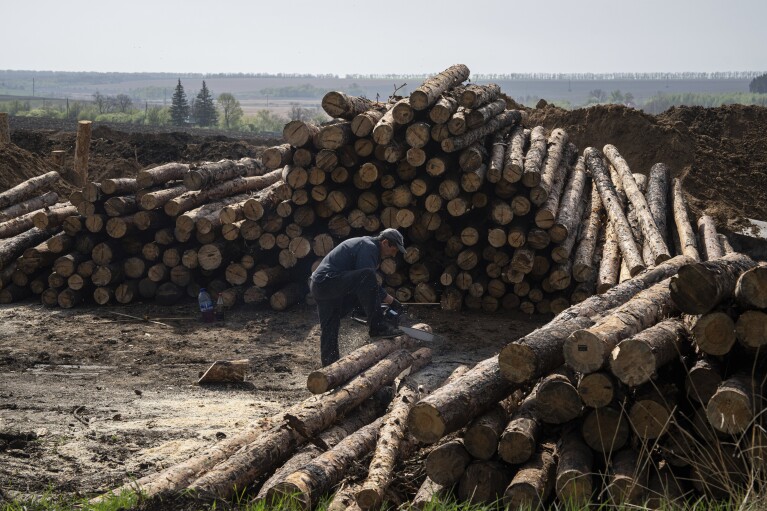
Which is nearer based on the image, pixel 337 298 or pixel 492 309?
pixel 337 298

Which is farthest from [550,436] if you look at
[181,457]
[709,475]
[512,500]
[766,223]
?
[766,223]

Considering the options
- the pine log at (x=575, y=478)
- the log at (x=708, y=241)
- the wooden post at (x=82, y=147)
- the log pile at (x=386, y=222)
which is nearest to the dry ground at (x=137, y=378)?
the log pile at (x=386, y=222)

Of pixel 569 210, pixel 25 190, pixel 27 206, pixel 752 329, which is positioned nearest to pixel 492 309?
pixel 569 210

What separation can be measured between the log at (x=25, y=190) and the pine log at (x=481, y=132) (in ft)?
31.0

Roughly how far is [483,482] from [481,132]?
807cm

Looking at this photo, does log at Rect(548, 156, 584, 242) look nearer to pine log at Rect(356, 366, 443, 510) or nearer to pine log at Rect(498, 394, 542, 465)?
pine log at Rect(356, 366, 443, 510)

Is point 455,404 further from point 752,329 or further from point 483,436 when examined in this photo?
point 752,329

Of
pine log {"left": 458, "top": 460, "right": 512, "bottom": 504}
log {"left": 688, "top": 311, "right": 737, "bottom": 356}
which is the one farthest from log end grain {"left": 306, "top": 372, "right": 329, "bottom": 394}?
log {"left": 688, "top": 311, "right": 737, "bottom": 356}

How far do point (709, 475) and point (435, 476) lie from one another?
1849 millimetres

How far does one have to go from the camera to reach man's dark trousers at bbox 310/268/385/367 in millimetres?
10477

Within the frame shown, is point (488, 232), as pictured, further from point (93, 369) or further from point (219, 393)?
point (93, 369)

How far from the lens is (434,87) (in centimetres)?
1291

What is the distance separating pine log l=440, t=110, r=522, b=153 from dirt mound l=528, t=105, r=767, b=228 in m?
6.48

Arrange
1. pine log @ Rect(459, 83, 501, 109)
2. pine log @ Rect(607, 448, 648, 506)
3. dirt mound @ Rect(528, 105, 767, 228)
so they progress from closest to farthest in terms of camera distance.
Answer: pine log @ Rect(607, 448, 648, 506) → pine log @ Rect(459, 83, 501, 109) → dirt mound @ Rect(528, 105, 767, 228)
